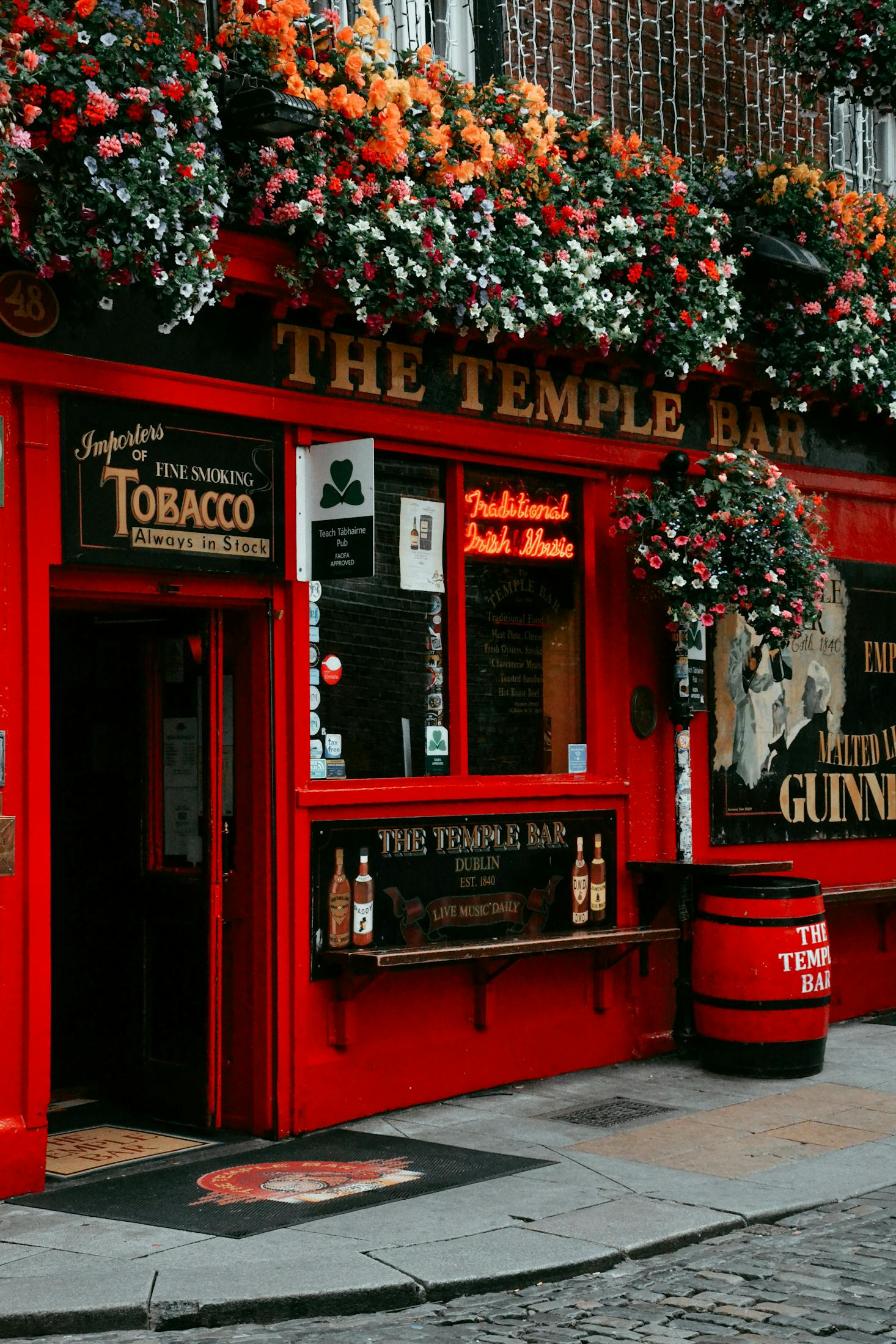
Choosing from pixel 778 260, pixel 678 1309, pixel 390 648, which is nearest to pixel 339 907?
pixel 390 648

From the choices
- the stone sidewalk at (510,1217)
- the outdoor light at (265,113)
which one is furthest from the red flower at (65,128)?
the stone sidewalk at (510,1217)

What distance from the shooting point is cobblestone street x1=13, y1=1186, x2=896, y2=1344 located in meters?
5.14

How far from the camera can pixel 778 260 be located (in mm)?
9828

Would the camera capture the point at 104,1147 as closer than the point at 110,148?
No

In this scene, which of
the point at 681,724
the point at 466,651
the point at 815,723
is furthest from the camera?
the point at 815,723

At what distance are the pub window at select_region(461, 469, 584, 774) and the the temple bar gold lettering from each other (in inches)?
15.7

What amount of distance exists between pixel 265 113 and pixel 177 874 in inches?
141

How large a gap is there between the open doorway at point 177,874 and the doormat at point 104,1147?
0.73 ft

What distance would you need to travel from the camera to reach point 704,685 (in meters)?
10.3

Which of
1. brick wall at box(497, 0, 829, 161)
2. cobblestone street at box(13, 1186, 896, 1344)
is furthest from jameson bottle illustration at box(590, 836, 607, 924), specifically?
brick wall at box(497, 0, 829, 161)

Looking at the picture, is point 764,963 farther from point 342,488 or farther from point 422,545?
point 342,488

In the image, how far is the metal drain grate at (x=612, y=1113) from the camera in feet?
26.5

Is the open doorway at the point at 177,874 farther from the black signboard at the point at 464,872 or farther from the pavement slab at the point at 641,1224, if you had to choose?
the pavement slab at the point at 641,1224

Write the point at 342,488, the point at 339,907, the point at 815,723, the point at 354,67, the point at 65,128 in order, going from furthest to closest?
the point at 815,723, the point at 339,907, the point at 342,488, the point at 354,67, the point at 65,128
